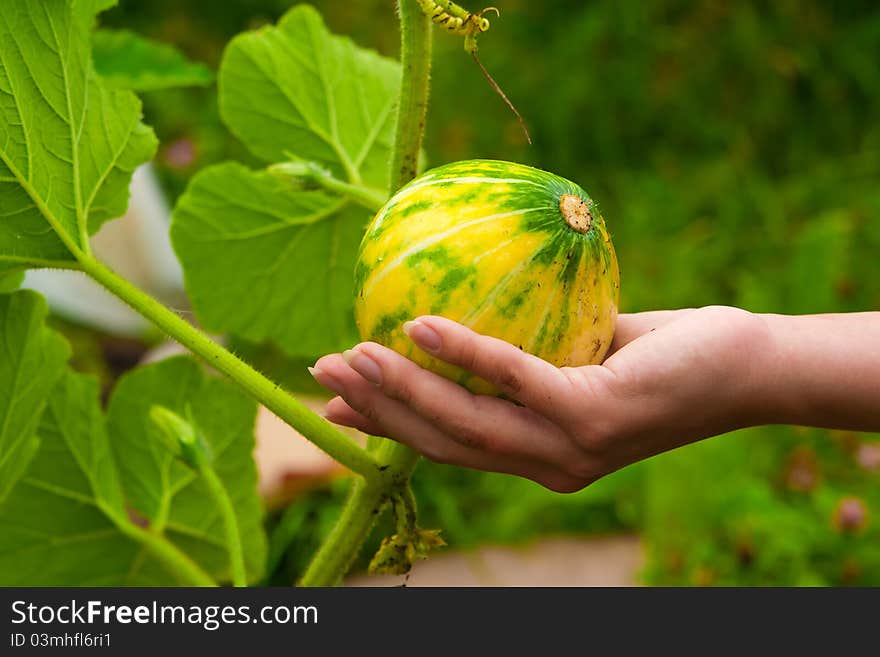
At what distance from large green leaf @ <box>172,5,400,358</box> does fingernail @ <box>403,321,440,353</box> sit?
0.42 m

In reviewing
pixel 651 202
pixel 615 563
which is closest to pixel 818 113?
pixel 651 202

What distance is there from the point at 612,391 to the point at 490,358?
12 centimetres

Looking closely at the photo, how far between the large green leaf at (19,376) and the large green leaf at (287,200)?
21cm

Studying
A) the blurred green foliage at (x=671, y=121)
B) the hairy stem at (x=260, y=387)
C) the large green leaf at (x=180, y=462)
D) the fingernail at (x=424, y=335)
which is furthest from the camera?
the blurred green foliage at (x=671, y=121)

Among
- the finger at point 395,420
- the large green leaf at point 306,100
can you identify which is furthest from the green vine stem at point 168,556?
the large green leaf at point 306,100

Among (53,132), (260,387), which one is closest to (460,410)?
(260,387)

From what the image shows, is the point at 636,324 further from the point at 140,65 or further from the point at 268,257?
the point at 140,65

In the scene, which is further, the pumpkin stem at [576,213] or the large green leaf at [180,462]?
the large green leaf at [180,462]

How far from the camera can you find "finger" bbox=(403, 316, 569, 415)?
2.65 feet

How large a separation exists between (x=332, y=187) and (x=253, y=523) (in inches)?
20.4

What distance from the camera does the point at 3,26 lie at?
899 mm

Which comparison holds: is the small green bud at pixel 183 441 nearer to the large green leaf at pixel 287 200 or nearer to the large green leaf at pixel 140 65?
the large green leaf at pixel 287 200

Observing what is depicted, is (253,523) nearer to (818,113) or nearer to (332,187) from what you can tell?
(332,187)

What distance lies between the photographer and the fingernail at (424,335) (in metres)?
0.81
